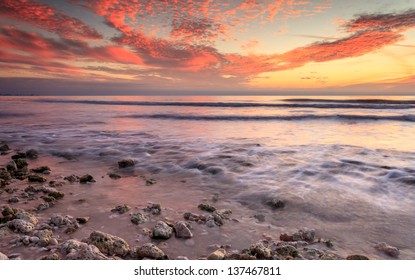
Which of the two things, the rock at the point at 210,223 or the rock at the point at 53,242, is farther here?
the rock at the point at 210,223

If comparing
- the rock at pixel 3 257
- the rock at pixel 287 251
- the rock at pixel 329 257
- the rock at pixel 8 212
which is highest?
the rock at pixel 8 212

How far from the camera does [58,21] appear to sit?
14141 millimetres

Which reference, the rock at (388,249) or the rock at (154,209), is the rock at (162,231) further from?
the rock at (388,249)

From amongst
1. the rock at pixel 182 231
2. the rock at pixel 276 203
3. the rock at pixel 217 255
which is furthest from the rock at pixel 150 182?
the rock at pixel 217 255

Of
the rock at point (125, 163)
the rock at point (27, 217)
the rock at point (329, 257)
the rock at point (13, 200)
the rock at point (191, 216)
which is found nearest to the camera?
the rock at point (329, 257)

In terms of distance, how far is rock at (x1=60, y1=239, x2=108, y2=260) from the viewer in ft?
9.08

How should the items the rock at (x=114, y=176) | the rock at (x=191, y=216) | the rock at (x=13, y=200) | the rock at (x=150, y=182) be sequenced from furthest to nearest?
the rock at (x=114, y=176)
the rock at (x=150, y=182)
the rock at (x=13, y=200)
the rock at (x=191, y=216)

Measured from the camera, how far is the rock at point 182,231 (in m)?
3.36

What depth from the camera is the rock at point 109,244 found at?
2947 millimetres

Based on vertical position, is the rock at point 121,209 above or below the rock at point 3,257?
below

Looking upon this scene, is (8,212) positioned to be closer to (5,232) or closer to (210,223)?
(5,232)

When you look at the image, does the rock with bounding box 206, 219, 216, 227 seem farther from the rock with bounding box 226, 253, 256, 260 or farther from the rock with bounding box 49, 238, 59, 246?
the rock with bounding box 49, 238, 59, 246

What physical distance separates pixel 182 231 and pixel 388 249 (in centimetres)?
242
